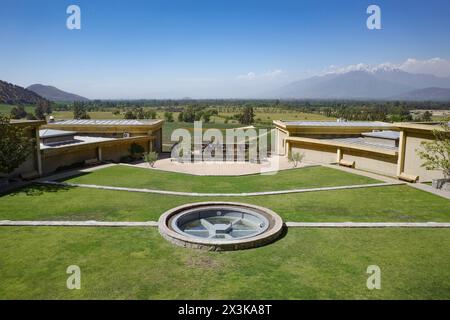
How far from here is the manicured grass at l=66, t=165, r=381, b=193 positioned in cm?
2166

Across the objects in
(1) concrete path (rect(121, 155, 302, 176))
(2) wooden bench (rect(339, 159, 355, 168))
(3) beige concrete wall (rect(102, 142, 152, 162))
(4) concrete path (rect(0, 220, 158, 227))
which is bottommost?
(1) concrete path (rect(121, 155, 302, 176))

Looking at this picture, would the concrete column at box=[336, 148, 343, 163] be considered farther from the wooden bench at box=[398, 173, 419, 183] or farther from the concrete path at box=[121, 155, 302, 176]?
the wooden bench at box=[398, 173, 419, 183]

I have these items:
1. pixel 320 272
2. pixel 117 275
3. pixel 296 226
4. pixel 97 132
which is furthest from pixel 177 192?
pixel 97 132

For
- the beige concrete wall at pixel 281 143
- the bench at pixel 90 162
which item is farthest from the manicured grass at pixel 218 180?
the beige concrete wall at pixel 281 143

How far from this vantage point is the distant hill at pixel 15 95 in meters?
161

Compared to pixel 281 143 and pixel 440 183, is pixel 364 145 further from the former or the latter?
pixel 281 143

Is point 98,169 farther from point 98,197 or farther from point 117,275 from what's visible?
point 117,275

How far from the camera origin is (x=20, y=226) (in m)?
14.0

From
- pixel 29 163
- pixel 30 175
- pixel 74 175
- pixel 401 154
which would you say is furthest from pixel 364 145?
pixel 29 163

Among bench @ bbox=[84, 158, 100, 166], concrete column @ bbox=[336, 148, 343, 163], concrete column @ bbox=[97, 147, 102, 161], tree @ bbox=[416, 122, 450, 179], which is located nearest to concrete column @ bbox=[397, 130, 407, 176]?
tree @ bbox=[416, 122, 450, 179]

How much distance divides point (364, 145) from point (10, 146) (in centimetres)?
2563

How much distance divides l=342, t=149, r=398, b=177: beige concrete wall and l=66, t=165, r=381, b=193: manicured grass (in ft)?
9.18

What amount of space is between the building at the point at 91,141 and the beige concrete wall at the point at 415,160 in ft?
79.9

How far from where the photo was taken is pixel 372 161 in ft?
88.2
